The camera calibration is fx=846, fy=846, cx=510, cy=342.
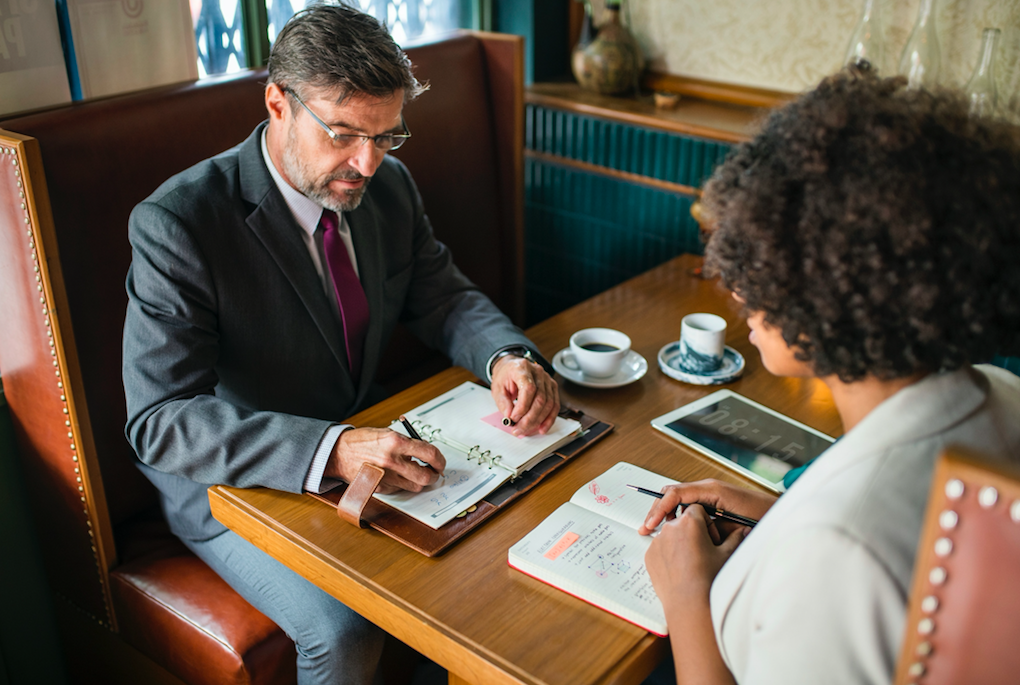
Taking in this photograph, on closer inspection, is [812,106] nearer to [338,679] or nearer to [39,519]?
[338,679]

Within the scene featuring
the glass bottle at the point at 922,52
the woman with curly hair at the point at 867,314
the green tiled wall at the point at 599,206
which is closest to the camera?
the woman with curly hair at the point at 867,314

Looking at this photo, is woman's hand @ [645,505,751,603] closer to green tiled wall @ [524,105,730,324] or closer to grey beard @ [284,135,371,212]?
grey beard @ [284,135,371,212]

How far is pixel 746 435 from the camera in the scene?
4.83 feet

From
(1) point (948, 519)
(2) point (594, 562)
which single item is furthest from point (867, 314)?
(2) point (594, 562)

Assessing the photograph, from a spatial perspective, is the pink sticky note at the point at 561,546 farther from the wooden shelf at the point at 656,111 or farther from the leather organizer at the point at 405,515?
the wooden shelf at the point at 656,111

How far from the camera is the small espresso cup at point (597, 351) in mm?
1593

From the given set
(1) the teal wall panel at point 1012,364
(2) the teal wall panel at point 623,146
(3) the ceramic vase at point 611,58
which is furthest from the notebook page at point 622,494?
(3) the ceramic vase at point 611,58

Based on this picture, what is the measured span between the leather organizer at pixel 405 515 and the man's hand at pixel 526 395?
114 millimetres

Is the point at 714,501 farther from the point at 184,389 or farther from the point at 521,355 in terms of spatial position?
the point at 184,389

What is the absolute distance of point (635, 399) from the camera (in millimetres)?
1591

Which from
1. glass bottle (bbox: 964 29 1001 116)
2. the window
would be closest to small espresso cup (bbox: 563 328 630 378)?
the window

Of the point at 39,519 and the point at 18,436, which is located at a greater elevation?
the point at 18,436

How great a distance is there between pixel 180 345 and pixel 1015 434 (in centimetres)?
123

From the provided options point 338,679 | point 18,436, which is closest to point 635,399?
point 338,679
